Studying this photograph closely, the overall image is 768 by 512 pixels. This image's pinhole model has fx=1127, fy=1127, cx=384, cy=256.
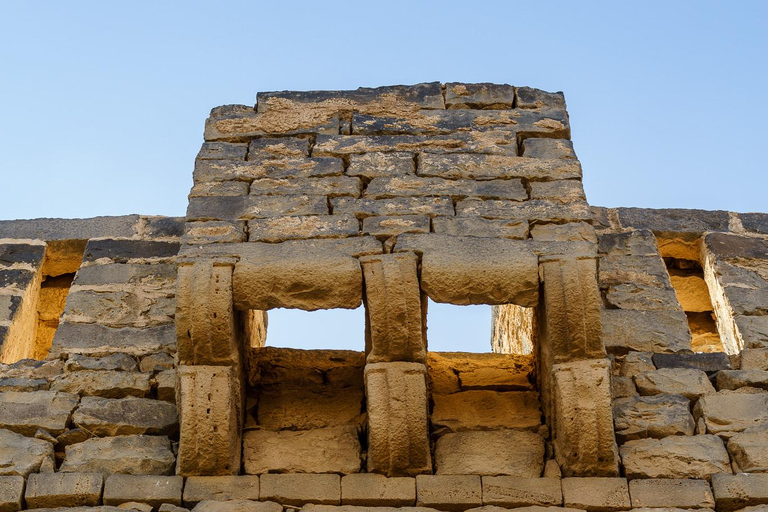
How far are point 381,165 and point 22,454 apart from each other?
70.8 inches

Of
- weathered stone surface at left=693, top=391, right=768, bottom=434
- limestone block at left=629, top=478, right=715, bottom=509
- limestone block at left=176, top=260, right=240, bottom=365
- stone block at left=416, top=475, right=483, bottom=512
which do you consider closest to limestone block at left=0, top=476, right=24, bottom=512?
limestone block at left=176, top=260, right=240, bottom=365

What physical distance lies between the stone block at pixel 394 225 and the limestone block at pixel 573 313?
57cm

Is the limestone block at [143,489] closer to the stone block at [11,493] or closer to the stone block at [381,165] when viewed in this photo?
the stone block at [11,493]

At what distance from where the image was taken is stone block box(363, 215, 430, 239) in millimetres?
4305

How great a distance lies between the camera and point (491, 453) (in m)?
4.16

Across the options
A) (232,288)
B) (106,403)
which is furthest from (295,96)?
(106,403)

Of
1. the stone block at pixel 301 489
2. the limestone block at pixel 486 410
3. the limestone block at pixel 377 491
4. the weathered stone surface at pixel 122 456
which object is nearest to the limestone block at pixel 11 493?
the weathered stone surface at pixel 122 456

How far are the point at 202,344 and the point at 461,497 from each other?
1.06m

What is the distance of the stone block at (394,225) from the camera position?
430cm

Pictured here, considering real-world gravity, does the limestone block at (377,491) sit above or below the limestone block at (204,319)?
below

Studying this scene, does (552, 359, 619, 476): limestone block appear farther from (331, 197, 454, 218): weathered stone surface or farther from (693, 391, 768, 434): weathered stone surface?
(331, 197, 454, 218): weathered stone surface

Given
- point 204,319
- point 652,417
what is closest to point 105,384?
point 204,319

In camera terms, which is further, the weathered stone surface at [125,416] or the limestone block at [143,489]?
the weathered stone surface at [125,416]

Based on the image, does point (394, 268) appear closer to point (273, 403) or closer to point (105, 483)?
point (273, 403)
